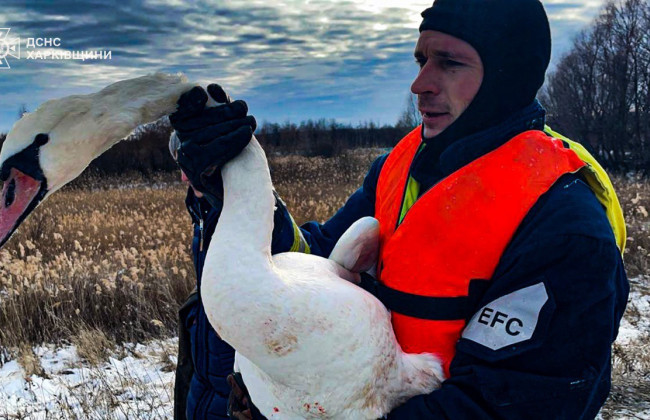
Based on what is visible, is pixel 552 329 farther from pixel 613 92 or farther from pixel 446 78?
pixel 613 92

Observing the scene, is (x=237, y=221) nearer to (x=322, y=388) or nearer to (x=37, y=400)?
(x=322, y=388)

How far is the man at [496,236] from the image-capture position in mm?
1732

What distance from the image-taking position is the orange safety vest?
1.85 m

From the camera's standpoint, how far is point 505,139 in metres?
2.02

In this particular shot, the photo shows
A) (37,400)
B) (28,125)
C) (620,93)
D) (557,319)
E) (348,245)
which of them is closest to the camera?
(557,319)

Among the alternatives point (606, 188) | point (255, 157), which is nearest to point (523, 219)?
point (606, 188)

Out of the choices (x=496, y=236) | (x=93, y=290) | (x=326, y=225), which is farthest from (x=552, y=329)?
(x=93, y=290)

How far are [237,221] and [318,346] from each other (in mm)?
541

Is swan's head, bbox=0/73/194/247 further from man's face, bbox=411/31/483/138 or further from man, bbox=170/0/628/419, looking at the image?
man's face, bbox=411/31/483/138

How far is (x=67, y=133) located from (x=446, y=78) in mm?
1498

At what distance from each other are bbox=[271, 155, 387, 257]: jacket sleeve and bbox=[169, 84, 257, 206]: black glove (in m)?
0.75

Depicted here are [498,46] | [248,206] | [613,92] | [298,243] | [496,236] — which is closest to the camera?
[496,236]

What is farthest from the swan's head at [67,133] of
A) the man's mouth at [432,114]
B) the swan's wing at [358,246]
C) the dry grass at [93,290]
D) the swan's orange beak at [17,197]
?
the dry grass at [93,290]

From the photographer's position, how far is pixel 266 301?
67.5 inches
